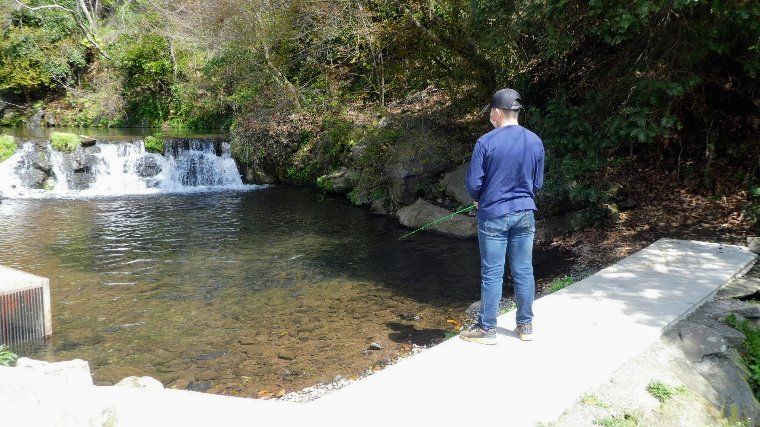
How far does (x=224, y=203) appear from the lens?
48.2 ft

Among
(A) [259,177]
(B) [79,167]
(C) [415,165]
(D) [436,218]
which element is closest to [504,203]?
(D) [436,218]

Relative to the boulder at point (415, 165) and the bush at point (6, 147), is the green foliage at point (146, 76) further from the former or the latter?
the boulder at point (415, 165)

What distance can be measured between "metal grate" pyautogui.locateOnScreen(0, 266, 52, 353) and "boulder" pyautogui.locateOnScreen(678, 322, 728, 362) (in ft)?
19.9

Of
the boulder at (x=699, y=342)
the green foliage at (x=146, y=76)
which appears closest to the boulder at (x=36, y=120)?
the green foliage at (x=146, y=76)

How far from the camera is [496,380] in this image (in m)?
3.66

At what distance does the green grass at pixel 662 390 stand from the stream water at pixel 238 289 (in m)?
2.72

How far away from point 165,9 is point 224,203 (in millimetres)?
13382

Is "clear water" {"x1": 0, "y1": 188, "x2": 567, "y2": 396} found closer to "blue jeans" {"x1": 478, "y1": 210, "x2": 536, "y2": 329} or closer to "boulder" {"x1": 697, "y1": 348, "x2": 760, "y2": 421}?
"blue jeans" {"x1": 478, "y1": 210, "x2": 536, "y2": 329}

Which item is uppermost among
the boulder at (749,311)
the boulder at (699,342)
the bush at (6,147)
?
the bush at (6,147)

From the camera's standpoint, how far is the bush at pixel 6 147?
16.5 metres

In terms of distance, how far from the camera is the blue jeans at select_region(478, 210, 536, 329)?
420cm

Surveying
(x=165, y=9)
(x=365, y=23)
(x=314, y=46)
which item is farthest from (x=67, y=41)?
(x=365, y=23)

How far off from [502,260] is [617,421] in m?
1.38

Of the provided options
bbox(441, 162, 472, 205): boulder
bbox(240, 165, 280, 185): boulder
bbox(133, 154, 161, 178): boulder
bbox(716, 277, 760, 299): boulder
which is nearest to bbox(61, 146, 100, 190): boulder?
bbox(133, 154, 161, 178): boulder
